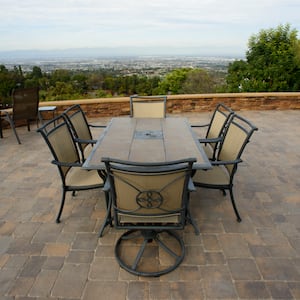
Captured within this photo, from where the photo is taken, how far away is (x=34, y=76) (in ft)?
41.1

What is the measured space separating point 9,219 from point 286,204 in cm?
261

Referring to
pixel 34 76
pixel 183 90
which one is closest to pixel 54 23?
pixel 34 76

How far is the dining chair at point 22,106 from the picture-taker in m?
3.96

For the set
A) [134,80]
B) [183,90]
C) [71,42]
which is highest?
[71,42]

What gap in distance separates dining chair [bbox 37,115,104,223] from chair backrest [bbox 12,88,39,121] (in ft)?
7.56

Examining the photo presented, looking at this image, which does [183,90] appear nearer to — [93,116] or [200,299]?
[93,116]

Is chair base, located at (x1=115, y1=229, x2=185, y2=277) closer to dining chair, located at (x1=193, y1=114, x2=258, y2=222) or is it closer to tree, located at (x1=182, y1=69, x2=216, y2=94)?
dining chair, located at (x1=193, y1=114, x2=258, y2=222)

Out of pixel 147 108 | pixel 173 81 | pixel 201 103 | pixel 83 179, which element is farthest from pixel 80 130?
pixel 173 81

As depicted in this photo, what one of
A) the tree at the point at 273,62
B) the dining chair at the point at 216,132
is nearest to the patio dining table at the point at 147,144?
the dining chair at the point at 216,132

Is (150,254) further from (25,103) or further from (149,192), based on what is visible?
(25,103)

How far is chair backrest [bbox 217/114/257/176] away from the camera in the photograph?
195 centimetres

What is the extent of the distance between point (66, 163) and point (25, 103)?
2.84 m

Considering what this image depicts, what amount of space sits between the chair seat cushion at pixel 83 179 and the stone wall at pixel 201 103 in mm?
3402

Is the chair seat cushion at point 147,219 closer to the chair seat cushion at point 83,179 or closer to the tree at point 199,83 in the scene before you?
the chair seat cushion at point 83,179
